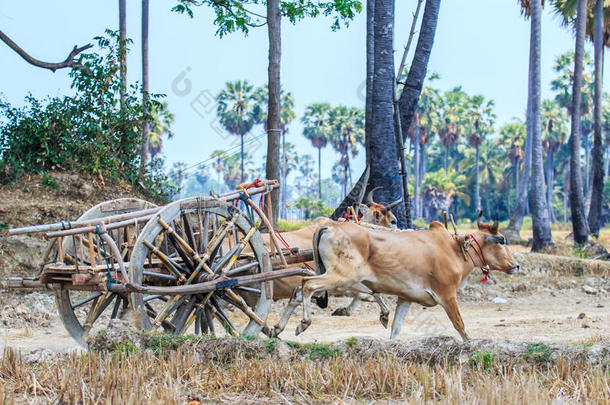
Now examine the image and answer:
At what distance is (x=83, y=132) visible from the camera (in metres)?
13.1

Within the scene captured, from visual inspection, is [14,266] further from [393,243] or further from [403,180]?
[403,180]

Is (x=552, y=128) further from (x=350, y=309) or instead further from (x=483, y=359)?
(x=483, y=359)

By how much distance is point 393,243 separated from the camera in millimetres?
8000

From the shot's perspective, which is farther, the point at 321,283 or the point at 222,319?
the point at 321,283

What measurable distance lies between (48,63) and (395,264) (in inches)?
331

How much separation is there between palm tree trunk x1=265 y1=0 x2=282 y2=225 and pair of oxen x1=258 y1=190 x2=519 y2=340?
4.67 metres

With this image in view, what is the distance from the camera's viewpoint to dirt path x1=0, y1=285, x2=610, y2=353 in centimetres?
868

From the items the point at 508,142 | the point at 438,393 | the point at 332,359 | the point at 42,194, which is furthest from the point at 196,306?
the point at 508,142

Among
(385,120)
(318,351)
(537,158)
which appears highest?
(385,120)

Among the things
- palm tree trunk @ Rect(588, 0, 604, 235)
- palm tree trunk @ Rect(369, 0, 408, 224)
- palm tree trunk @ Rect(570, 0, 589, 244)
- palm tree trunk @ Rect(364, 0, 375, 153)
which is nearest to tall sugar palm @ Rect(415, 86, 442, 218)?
palm tree trunk @ Rect(588, 0, 604, 235)

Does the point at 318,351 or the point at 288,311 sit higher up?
the point at 288,311

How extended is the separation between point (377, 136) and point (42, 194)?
22.0 feet

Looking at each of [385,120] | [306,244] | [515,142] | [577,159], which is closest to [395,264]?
[306,244]

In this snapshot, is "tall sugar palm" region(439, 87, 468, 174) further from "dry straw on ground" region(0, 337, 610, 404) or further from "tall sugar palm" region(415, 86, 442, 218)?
"dry straw on ground" region(0, 337, 610, 404)
